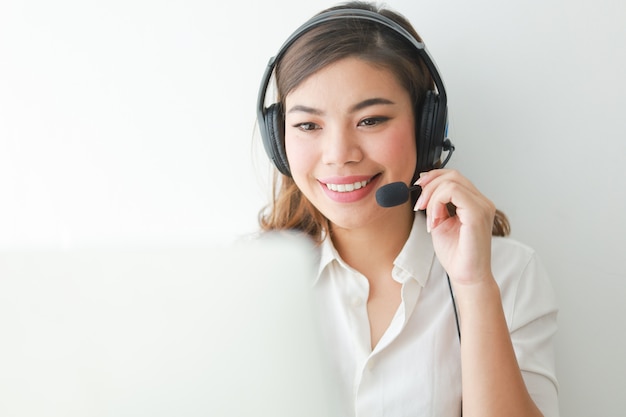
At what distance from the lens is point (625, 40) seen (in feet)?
4.30

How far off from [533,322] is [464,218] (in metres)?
0.32

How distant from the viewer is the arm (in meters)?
1.04

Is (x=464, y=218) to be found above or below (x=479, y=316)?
above

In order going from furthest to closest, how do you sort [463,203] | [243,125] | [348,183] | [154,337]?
[243,125] → [348,183] → [463,203] → [154,337]

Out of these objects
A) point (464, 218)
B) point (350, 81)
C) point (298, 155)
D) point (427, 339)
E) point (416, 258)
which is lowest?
point (427, 339)

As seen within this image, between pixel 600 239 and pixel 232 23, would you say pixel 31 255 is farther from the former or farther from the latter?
pixel 600 239

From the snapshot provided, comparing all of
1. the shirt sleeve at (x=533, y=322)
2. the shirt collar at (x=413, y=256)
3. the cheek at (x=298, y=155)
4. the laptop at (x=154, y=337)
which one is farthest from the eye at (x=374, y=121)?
the laptop at (x=154, y=337)

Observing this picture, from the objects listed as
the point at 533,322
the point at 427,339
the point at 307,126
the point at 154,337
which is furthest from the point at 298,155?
the point at 154,337

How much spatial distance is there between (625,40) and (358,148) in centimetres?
68

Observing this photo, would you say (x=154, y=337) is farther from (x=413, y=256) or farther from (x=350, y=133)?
(x=413, y=256)

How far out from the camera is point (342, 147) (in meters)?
1.10

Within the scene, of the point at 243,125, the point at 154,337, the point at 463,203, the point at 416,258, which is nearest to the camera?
the point at 154,337

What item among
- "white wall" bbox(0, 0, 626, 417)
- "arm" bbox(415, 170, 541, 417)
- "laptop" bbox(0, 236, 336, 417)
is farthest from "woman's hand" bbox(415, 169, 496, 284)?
"laptop" bbox(0, 236, 336, 417)

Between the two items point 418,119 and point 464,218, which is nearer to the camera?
point 464,218
